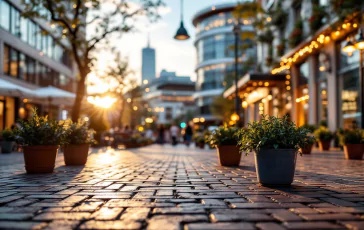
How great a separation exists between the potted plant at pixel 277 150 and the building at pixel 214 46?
5676 cm

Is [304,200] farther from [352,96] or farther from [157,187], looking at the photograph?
[352,96]

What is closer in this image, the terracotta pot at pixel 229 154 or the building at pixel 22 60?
the terracotta pot at pixel 229 154

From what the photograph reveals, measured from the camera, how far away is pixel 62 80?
36719 mm

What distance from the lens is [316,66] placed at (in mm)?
20625

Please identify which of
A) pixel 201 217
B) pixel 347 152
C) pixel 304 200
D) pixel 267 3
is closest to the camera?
pixel 201 217

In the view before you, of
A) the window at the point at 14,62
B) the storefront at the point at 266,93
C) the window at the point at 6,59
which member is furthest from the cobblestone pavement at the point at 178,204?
the window at the point at 14,62

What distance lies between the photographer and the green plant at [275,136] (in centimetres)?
564

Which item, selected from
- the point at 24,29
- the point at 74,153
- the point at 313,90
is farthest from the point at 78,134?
the point at 24,29

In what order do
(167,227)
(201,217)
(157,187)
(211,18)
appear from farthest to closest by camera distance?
1. (211,18)
2. (157,187)
3. (201,217)
4. (167,227)

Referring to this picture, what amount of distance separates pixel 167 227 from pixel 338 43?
1676 cm

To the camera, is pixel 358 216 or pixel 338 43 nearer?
pixel 358 216

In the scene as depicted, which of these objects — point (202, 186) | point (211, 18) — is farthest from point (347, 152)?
point (211, 18)

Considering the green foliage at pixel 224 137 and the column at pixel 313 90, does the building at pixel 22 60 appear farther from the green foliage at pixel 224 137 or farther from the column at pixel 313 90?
the column at pixel 313 90

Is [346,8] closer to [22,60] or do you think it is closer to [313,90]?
[313,90]
